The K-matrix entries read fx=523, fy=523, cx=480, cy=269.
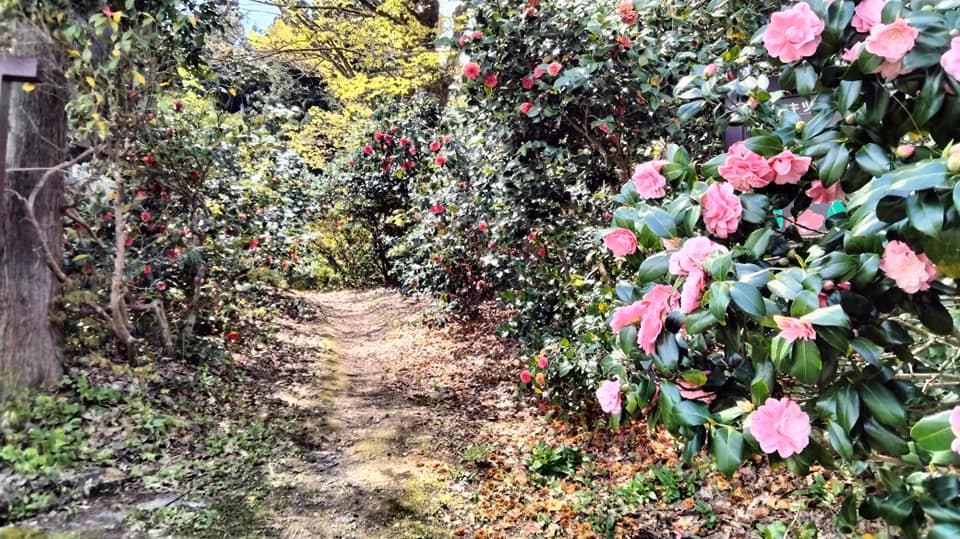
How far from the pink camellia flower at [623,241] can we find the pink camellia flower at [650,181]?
135 millimetres

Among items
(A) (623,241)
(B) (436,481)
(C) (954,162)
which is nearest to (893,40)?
(C) (954,162)

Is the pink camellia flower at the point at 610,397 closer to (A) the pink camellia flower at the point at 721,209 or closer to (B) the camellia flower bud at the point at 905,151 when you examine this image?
(A) the pink camellia flower at the point at 721,209

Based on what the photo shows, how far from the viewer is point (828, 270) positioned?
40.9 inches

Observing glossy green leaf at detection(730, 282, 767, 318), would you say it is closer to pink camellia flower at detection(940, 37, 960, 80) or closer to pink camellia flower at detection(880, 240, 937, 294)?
pink camellia flower at detection(880, 240, 937, 294)

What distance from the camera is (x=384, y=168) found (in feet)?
29.1

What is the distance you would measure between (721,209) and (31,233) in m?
3.76

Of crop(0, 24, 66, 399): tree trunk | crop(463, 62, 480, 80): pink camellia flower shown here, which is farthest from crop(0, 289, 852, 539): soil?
crop(463, 62, 480, 80): pink camellia flower

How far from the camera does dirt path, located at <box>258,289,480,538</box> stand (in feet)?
8.70

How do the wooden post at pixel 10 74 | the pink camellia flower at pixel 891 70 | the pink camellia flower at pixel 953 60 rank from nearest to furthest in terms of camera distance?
the pink camellia flower at pixel 953 60, the pink camellia flower at pixel 891 70, the wooden post at pixel 10 74

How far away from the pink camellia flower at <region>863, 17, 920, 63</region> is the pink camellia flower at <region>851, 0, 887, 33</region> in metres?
0.09

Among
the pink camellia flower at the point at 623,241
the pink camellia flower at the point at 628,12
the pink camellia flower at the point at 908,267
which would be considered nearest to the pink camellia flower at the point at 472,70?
the pink camellia flower at the point at 628,12

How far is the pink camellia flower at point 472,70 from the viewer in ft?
10.8

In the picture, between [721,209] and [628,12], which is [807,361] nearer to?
[721,209]

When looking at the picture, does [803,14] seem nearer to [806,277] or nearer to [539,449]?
[806,277]
